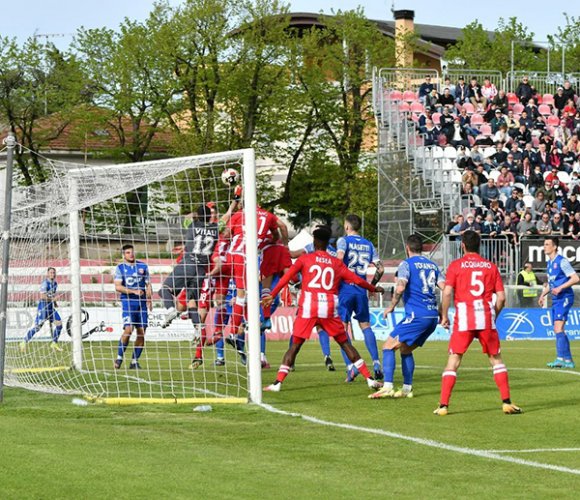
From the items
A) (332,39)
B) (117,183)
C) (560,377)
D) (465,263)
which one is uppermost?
(332,39)

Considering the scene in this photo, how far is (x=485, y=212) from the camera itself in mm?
35281

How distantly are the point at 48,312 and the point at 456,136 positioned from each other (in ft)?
72.9

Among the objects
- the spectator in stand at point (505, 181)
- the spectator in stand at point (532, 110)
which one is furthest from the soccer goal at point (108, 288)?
the spectator in stand at point (532, 110)

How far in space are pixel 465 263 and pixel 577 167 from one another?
88.7 feet

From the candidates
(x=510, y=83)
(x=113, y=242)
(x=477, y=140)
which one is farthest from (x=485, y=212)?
(x=113, y=242)

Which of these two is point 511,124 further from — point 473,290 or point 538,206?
point 473,290

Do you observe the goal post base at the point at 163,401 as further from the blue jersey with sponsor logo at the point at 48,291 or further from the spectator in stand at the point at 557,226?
the spectator in stand at the point at 557,226

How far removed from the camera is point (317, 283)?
14.7 m

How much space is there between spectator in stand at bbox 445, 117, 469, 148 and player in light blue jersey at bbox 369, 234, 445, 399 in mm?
24893

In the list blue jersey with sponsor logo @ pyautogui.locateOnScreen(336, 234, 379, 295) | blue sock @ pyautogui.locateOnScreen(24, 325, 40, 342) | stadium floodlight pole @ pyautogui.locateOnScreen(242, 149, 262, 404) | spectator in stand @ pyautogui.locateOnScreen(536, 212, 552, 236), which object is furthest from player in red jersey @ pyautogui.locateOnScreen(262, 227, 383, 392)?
spectator in stand @ pyautogui.locateOnScreen(536, 212, 552, 236)

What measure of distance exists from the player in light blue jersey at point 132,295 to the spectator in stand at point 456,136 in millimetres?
21313

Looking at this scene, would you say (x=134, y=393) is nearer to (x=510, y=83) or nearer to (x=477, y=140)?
(x=477, y=140)

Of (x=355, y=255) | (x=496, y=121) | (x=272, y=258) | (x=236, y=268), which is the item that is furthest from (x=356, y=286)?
(x=496, y=121)

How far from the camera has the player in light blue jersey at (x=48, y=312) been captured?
18.9 meters
